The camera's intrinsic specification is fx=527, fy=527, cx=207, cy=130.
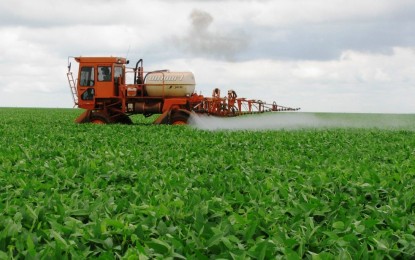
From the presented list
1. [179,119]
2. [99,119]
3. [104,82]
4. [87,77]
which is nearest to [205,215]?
[179,119]

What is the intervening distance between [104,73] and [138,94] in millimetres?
1966

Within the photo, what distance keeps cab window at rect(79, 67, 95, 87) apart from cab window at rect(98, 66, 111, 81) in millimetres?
342

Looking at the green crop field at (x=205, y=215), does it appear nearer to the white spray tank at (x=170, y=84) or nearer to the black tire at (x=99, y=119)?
the white spray tank at (x=170, y=84)

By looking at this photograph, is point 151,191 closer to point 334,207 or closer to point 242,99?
point 334,207

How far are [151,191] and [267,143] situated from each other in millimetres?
9762

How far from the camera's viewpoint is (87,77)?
85.7 ft

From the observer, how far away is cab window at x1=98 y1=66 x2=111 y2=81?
85.2 feet

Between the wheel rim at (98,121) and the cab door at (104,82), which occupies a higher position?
the cab door at (104,82)

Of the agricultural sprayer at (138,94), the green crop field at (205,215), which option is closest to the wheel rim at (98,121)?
the agricultural sprayer at (138,94)

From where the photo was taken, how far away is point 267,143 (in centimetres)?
1620

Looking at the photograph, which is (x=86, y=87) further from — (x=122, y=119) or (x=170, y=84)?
(x=170, y=84)

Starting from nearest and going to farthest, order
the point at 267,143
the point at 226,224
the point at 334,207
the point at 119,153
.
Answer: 1. the point at 226,224
2. the point at 334,207
3. the point at 119,153
4. the point at 267,143

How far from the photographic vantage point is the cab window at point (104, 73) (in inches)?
1022

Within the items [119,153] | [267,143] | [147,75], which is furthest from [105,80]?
[119,153]
